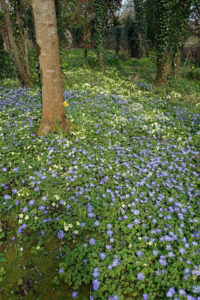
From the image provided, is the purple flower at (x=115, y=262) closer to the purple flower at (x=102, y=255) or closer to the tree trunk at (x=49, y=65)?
the purple flower at (x=102, y=255)

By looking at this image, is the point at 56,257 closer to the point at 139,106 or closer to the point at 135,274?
the point at 135,274

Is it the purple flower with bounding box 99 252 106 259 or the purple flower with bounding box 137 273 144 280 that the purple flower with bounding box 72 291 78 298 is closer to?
the purple flower with bounding box 99 252 106 259

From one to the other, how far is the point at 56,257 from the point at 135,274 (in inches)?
37.2

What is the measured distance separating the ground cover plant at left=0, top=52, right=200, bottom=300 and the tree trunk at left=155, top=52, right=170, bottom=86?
16.5 ft

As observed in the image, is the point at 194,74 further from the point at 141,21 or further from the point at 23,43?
the point at 141,21

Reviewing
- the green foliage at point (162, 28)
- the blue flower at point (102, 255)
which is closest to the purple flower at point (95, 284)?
the blue flower at point (102, 255)

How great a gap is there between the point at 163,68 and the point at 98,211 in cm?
857

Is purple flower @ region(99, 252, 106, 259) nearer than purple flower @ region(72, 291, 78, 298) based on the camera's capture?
No

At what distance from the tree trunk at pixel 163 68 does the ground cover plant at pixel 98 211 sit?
5.04 meters

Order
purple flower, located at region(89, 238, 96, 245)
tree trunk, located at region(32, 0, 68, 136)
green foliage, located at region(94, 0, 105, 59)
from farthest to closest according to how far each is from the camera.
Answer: green foliage, located at region(94, 0, 105, 59), tree trunk, located at region(32, 0, 68, 136), purple flower, located at region(89, 238, 96, 245)

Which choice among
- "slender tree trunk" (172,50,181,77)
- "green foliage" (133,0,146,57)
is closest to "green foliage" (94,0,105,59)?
"slender tree trunk" (172,50,181,77)

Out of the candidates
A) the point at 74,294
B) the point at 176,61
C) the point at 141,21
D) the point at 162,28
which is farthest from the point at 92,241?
the point at 141,21

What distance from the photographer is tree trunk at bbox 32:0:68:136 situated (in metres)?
3.52

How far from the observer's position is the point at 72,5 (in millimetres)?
15078
